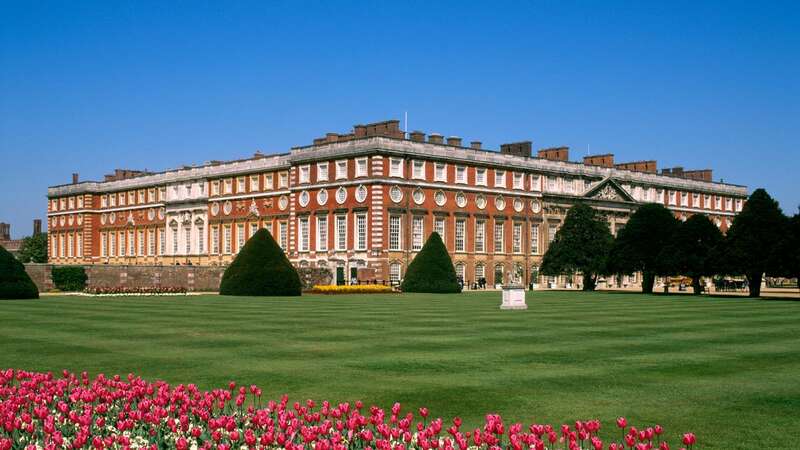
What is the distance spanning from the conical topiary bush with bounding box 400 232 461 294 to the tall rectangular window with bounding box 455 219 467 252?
47.1 ft

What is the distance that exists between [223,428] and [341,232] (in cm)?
5885

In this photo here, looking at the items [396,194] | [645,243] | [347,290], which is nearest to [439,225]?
[396,194]

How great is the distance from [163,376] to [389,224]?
170 ft

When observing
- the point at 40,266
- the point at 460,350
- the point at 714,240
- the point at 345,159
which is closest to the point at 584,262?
the point at 714,240

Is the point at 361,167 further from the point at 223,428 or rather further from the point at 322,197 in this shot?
the point at 223,428

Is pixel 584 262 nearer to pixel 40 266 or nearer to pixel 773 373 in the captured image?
pixel 40 266

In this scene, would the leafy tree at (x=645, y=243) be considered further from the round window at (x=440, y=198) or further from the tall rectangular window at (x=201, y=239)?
the tall rectangular window at (x=201, y=239)

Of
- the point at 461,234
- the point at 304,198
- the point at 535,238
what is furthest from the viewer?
the point at 535,238

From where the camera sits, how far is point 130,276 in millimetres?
55125

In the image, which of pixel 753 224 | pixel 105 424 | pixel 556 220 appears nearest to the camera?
pixel 105 424

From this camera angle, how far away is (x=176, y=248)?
88188 millimetres

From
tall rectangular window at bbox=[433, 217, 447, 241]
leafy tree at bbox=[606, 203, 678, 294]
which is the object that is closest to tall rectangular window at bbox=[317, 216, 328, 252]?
tall rectangular window at bbox=[433, 217, 447, 241]

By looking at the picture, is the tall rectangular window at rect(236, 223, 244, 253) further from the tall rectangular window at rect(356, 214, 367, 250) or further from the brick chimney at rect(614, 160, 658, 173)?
the brick chimney at rect(614, 160, 658, 173)

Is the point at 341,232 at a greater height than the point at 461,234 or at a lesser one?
greater
